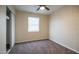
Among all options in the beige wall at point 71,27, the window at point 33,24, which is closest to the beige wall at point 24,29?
the window at point 33,24

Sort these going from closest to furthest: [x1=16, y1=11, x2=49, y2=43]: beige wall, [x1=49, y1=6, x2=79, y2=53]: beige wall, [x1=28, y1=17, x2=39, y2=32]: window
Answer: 1. [x1=49, y1=6, x2=79, y2=53]: beige wall
2. [x1=16, y1=11, x2=49, y2=43]: beige wall
3. [x1=28, y1=17, x2=39, y2=32]: window

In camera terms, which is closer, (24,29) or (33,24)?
(24,29)

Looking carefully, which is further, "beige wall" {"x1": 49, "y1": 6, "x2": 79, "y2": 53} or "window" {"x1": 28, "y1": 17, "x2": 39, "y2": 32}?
"window" {"x1": 28, "y1": 17, "x2": 39, "y2": 32}

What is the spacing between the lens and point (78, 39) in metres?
2.89

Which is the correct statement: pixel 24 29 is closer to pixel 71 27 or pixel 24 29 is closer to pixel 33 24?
pixel 33 24

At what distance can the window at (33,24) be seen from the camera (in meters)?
5.07

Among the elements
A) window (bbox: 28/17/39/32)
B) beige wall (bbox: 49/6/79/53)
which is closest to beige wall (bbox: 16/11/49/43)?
window (bbox: 28/17/39/32)

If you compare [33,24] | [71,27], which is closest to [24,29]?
[33,24]

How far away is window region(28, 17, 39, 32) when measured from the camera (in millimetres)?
5074

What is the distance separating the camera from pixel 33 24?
5.28 meters

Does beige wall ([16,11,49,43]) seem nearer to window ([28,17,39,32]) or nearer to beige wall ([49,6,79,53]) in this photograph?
window ([28,17,39,32])

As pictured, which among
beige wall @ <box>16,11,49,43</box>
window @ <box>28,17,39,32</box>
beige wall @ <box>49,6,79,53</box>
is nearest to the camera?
beige wall @ <box>49,6,79,53</box>
